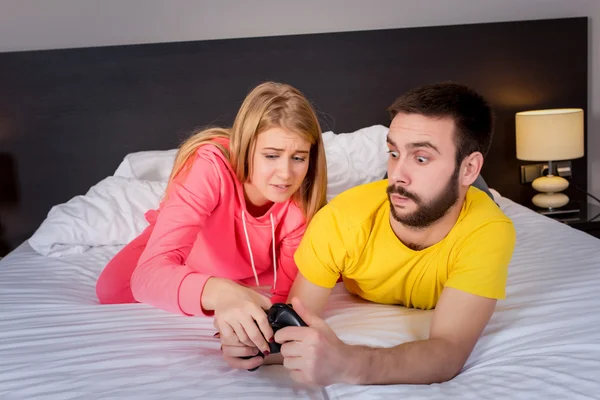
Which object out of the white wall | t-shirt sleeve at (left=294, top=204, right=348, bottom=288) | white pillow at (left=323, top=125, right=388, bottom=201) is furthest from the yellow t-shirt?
the white wall

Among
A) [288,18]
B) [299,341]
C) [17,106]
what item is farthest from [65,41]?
[299,341]

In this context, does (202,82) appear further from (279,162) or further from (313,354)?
(313,354)

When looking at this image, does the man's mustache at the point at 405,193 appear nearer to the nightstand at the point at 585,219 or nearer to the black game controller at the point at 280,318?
the black game controller at the point at 280,318

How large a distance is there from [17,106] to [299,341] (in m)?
2.46

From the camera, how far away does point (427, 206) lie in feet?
4.30

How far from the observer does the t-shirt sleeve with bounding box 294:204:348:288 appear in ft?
4.56

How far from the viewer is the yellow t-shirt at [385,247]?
4.39ft

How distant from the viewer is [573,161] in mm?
3355

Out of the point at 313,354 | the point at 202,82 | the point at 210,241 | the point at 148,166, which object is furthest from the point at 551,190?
the point at 313,354

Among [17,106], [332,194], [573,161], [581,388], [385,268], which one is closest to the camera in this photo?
[581,388]

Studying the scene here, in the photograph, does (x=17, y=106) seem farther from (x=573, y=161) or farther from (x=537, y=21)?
(x=573, y=161)

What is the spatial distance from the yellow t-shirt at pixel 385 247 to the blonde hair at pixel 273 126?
190 millimetres

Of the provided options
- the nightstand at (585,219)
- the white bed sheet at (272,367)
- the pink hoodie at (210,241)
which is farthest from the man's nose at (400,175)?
the nightstand at (585,219)

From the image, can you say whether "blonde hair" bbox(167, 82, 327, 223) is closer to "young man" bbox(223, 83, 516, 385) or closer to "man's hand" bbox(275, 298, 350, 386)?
Answer: "young man" bbox(223, 83, 516, 385)
